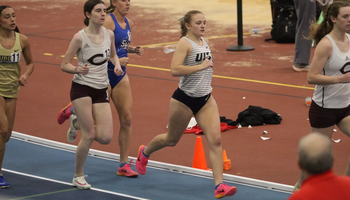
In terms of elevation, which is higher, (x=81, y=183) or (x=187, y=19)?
(x=187, y=19)

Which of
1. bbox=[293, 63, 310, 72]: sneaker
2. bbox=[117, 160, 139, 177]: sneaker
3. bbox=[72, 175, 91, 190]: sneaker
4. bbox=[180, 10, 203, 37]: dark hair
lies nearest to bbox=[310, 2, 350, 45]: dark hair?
bbox=[180, 10, 203, 37]: dark hair

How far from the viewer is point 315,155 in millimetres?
2982

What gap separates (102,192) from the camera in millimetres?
6859

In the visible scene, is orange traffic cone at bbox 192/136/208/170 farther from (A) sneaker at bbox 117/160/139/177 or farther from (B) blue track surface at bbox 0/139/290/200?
(A) sneaker at bbox 117/160/139/177

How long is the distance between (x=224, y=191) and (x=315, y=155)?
3.20 metres

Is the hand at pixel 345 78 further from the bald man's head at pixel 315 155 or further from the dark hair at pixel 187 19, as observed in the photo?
the bald man's head at pixel 315 155

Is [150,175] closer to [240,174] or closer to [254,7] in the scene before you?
[240,174]

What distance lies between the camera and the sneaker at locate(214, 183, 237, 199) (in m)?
6.09

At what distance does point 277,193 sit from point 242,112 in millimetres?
3246

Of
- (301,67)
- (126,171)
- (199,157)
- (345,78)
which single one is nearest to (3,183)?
(126,171)

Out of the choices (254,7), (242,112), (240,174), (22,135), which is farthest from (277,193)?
(254,7)

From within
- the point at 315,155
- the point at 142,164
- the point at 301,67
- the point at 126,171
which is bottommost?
the point at 301,67

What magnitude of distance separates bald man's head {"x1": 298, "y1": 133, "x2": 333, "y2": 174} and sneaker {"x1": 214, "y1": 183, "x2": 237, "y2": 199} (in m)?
3.09

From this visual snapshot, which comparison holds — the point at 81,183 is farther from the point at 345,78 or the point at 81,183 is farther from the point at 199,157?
the point at 345,78
